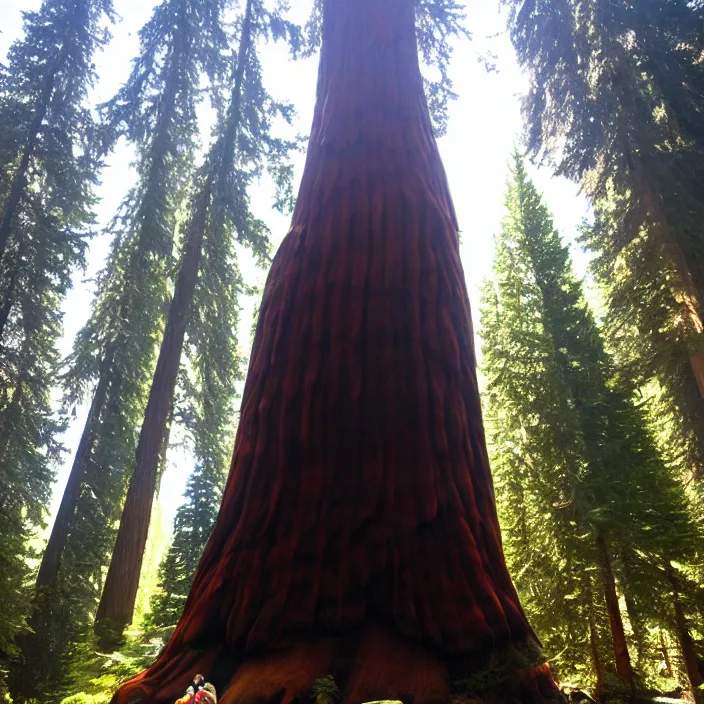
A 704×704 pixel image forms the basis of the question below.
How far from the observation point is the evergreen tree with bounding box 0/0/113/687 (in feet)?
36.7

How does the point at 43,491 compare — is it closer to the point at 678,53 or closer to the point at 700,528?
the point at 700,528

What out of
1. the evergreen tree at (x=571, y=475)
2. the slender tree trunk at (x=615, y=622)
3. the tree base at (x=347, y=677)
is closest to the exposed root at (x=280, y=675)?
the tree base at (x=347, y=677)

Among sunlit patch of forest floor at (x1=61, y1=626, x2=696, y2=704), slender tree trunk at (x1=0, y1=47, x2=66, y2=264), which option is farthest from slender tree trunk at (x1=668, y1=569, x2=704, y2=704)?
slender tree trunk at (x1=0, y1=47, x2=66, y2=264)

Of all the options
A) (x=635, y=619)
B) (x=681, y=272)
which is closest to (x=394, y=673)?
(x=681, y=272)

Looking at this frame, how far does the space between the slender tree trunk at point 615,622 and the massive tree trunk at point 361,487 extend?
7977 mm

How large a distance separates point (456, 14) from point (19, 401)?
14.1 m

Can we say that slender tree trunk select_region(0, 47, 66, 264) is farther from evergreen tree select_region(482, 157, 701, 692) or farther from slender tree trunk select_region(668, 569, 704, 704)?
slender tree trunk select_region(668, 569, 704, 704)

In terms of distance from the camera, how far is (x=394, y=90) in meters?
3.20

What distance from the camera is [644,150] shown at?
28.8 ft

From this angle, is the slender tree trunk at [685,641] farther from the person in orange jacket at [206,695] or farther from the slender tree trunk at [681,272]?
the person in orange jacket at [206,695]

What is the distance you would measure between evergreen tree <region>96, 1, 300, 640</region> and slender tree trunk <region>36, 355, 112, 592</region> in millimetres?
2494

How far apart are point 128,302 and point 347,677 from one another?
12034 mm

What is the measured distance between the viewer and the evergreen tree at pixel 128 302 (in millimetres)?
11352

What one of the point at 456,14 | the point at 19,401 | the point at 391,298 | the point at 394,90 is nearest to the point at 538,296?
the point at 456,14
